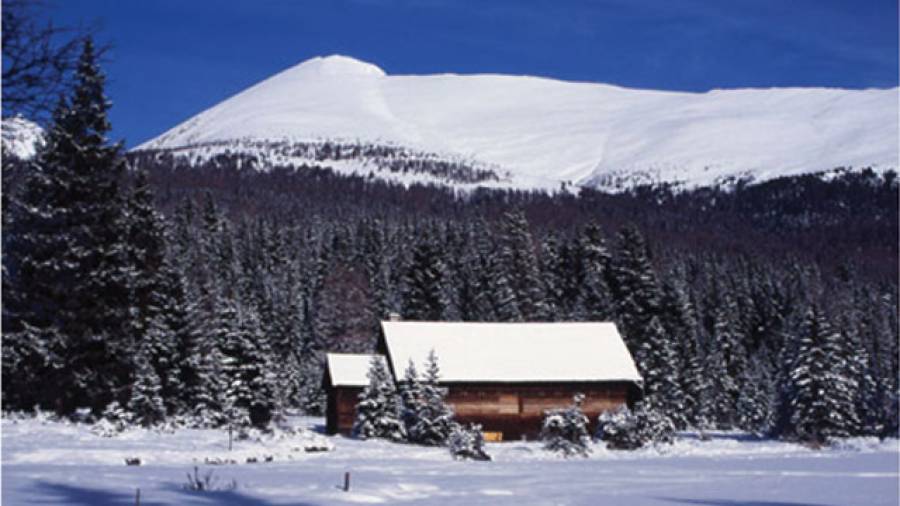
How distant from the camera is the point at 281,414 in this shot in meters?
48.5

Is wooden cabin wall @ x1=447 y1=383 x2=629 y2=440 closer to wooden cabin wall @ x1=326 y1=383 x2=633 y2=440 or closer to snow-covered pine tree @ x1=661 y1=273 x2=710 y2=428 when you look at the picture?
wooden cabin wall @ x1=326 y1=383 x2=633 y2=440

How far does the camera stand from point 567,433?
40.1 meters

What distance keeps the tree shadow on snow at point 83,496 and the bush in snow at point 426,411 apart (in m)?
24.0

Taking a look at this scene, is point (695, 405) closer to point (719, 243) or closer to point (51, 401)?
point (51, 401)

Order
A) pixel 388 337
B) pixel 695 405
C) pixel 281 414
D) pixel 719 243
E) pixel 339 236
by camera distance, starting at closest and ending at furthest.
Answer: pixel 281 414 → pixel 388 337 → pixel 695 405 → pixel 339 236 → pixel 719 243

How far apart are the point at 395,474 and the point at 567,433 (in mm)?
16361

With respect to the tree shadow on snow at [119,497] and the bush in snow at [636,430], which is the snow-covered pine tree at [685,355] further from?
the tree shadow on snow at [119,497]

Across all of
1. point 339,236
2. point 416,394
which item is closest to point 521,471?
point 416,394

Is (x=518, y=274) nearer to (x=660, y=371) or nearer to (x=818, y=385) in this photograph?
(x=660, y=371)

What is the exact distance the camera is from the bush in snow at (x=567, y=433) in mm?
38625

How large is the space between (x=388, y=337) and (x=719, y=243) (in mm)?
150562

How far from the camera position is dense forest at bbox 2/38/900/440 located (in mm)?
34625

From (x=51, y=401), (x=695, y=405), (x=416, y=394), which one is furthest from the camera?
(x=695, y=405)

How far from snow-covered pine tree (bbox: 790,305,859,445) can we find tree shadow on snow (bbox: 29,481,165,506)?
38.4m
